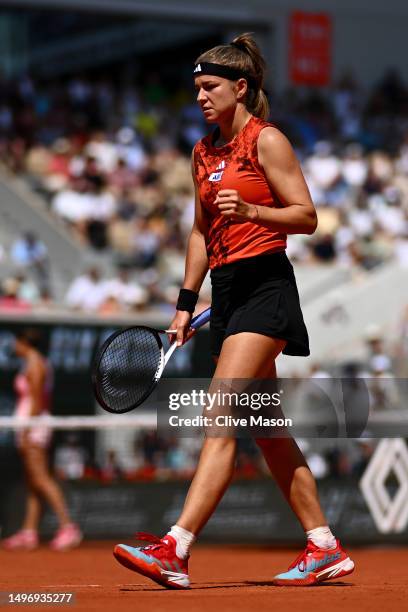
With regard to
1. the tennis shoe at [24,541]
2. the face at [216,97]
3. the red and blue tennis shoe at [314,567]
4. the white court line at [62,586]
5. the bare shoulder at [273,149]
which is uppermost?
the face at [216,97]

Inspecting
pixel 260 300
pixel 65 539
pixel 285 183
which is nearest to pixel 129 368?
pixel 260 300

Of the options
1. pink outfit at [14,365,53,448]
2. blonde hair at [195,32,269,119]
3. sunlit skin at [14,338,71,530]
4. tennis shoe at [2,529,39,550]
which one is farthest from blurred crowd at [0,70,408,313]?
blonde hair at [195,32,269,119]

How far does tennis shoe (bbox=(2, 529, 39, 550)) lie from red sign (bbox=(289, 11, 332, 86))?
1764 centimetres

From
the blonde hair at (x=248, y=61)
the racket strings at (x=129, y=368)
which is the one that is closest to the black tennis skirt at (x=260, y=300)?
the racket strings at (x=129, y=368)

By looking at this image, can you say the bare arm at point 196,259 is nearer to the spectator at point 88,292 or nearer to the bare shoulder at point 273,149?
the bare shoulder at point 273,149

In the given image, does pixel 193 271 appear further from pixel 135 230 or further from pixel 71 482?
pixel 135 230

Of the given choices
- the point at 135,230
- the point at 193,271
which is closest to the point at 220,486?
the point at 193,271

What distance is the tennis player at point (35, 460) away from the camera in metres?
12.6

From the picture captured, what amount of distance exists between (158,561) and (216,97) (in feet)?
6.63

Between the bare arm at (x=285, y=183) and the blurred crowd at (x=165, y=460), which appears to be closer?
the bare arm at (x=285, y=183)

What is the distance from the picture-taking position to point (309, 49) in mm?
29438

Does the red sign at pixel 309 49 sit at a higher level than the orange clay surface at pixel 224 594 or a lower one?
higher

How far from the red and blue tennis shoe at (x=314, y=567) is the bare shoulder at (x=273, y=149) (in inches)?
66.9

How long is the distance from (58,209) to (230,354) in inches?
574
